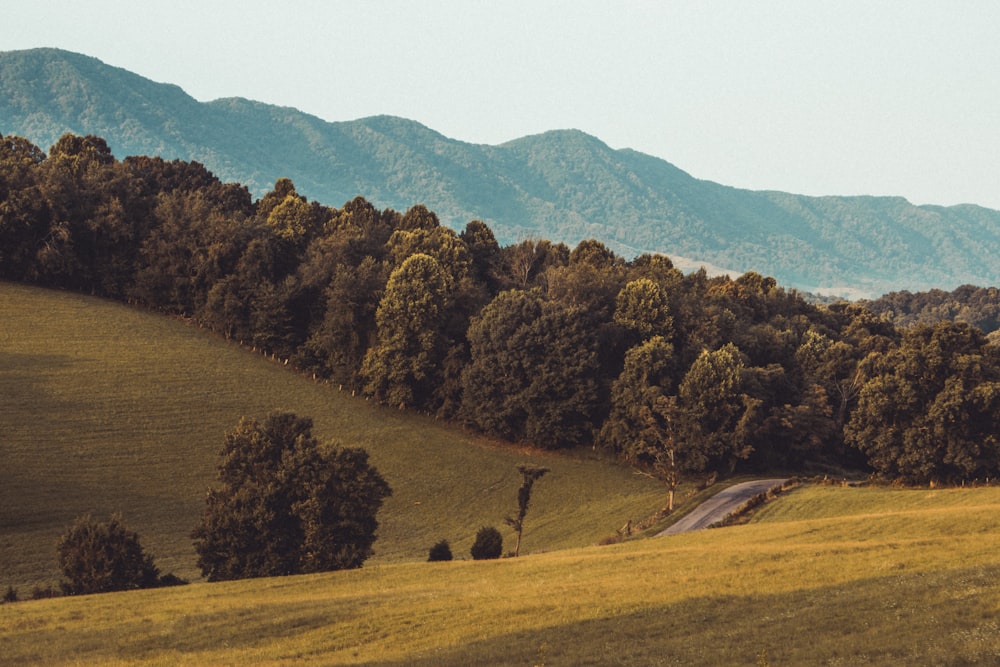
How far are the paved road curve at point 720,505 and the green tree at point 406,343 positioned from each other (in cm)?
3682

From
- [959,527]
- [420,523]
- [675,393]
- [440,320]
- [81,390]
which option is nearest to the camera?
[959,527]

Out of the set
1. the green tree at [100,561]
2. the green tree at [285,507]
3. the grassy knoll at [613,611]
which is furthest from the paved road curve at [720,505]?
the green tree at [100,561]

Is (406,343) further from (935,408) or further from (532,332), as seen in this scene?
(935,408)

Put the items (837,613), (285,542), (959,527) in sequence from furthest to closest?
(285,542), (959,527), (837,613)

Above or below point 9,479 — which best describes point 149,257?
above

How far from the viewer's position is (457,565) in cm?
4541

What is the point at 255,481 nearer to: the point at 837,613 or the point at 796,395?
the point at 837,613

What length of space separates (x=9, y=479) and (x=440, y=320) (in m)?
47.0

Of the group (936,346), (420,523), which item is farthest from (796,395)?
(420,523)

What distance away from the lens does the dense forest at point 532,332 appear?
78.8 m

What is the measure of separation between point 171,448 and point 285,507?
33.5 meters

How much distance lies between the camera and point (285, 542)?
4941cm

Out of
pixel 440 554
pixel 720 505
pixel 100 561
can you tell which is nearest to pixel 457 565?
pixel 440 554

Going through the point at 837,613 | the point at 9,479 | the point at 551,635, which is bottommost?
the point at 9,479
